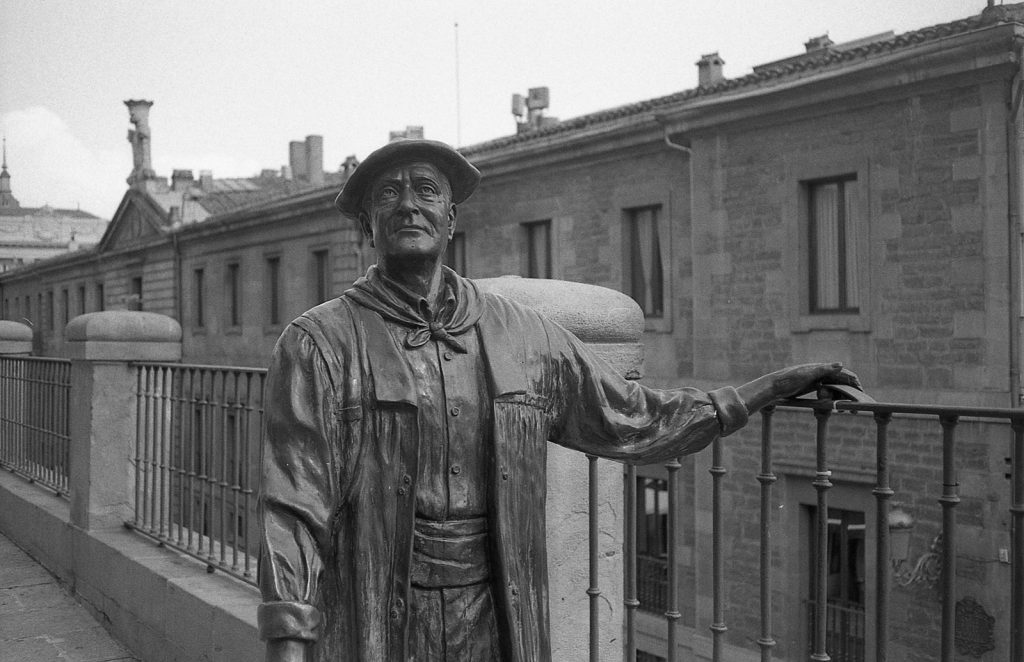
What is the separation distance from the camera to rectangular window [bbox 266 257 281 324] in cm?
2959

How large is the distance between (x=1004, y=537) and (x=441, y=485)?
40.3 ft

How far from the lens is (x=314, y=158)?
38.3m

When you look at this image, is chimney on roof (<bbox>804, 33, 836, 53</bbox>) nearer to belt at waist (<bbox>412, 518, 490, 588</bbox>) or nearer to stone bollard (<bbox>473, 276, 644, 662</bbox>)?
stone bollard (<bbox>473, 276, 644, 662</bbox>)

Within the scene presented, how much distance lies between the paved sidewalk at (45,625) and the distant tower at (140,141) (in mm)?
34916

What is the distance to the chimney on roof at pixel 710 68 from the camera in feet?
65.3

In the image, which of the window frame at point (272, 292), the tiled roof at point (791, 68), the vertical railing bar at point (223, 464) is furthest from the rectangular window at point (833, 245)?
the window frame at point (272, 292)

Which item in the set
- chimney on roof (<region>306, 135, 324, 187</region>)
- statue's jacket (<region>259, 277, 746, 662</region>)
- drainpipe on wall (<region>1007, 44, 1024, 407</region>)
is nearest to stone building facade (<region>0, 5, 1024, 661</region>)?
drainpipe on wall (<region>1007, 44, 1024, 407</region>)

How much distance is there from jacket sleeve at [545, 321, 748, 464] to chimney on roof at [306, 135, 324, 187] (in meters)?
36.8

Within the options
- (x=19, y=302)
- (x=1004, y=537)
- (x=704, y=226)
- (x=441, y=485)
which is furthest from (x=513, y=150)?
(x=19, y=302)

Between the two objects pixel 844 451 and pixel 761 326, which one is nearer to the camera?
pixel 844 451

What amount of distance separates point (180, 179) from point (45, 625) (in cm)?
3661

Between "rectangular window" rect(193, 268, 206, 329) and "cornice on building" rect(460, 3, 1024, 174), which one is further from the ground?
"cornice on building" rect(460, 3, 1024, 174)

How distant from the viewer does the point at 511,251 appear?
20516 mm

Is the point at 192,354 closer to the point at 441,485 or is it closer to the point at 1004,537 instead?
the point at 1004,537
